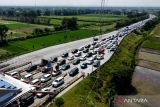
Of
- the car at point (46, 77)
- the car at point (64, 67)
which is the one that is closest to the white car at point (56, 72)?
the car at point (46, 77)

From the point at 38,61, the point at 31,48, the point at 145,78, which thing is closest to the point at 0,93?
the point at 38,61

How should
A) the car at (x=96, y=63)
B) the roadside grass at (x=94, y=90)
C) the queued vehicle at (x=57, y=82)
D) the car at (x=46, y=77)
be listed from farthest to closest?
the car at (x=96, y=63) < the car at (x=46, y=77) < the queued vehicle at (x=57, y=82) < the roadside grass at (x=94, y=90)

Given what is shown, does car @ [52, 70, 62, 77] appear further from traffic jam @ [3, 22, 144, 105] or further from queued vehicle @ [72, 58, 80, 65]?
queued vehicle @ [72, 58, 80, 65]

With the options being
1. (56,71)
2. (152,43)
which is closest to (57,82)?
(56,71)

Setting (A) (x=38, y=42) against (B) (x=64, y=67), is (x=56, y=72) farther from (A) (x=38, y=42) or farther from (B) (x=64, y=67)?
(A) (x=38, y=42)

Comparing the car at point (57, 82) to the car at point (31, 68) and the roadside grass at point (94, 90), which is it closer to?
the roadside grass at point (94, 90)

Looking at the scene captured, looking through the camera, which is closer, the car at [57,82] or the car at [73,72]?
the car at [57,82]

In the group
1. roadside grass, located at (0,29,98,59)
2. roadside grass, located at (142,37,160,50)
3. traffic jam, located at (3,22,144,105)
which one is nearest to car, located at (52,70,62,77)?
traffic jam, located at (3,22,144,105)

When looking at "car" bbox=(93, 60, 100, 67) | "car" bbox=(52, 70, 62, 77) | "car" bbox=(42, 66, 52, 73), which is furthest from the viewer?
"car" bbox=(93, 60, 100, 67)

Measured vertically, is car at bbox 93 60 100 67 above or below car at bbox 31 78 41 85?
above

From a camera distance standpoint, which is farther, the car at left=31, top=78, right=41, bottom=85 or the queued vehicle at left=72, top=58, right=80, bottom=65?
the queued vehicle at left=72, top=58, right=80, bottom=65

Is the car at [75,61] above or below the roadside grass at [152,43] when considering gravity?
above
